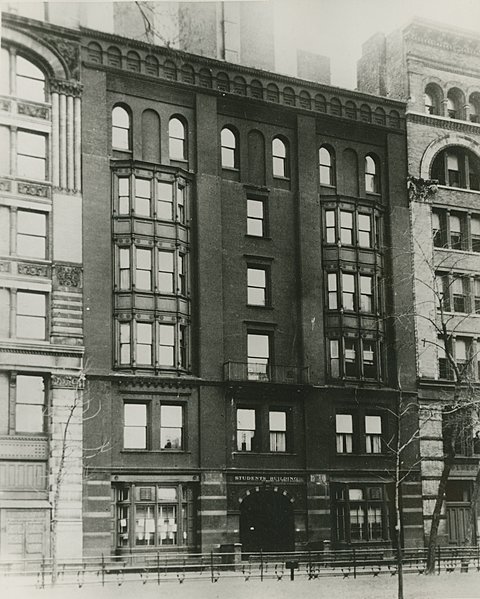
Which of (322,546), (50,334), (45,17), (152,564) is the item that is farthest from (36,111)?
(322,546)

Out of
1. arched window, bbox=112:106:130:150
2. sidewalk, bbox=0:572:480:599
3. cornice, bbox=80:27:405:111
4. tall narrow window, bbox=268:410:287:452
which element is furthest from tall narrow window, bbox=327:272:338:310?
sidewalk, bbox=0:572:480:599

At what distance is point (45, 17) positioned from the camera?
42.8 metres

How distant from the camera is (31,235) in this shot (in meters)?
41.7

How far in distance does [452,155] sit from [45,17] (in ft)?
76.3

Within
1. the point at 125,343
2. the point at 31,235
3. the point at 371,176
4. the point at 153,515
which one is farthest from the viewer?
the point at 371,176

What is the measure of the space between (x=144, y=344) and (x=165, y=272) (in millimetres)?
3441

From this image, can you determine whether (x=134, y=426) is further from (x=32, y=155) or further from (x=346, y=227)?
(x=346, y=227)

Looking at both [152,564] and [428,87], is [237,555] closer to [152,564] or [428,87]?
[152,564]

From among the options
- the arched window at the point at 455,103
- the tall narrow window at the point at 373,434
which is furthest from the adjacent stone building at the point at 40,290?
the arched window at the point at 455,103

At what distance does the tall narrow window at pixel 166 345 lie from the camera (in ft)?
144

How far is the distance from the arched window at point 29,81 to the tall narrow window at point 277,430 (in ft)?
58.2

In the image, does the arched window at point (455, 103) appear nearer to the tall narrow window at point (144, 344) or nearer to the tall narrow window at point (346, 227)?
the tall narrow window at point (346, 227)

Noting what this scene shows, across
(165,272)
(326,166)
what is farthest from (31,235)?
(326,166)

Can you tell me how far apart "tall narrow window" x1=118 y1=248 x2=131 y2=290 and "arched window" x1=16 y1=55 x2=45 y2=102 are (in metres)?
7.52
